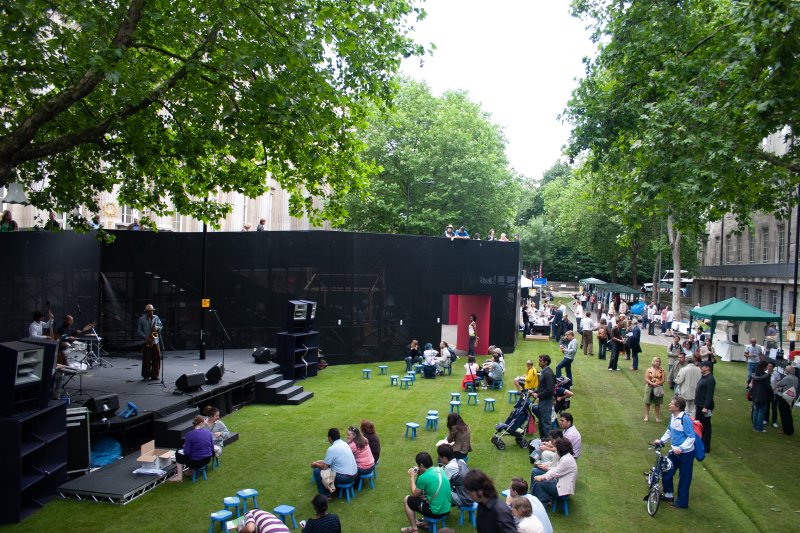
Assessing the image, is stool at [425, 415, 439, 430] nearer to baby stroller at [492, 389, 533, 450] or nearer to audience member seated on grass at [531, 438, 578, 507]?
baby stroller at [492, 389, 533, 450]

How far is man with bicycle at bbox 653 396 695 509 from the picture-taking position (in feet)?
29.3

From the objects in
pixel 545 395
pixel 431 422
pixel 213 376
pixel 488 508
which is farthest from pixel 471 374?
pixel 488 508

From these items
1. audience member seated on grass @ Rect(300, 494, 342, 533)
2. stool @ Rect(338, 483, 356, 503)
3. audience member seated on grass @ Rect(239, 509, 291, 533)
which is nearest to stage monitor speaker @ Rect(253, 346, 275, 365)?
stool @ Rect(338, 483, 356, 503)

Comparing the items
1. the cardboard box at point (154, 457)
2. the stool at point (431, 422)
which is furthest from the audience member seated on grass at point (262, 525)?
the stool at point (431, 422)

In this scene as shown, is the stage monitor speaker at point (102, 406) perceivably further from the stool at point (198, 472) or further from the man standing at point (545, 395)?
the man standing at point (545, 395)

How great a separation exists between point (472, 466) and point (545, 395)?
204 centimetres

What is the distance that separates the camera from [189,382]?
12.8m

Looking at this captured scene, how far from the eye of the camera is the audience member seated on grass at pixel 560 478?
337 inches

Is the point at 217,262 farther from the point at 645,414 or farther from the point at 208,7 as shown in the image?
the point at 645,414

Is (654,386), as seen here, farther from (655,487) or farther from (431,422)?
(655,487)

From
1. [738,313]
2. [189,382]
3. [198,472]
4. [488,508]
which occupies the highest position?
[738,313]

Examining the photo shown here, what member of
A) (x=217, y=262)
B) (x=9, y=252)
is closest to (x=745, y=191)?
(x=217, y=262)

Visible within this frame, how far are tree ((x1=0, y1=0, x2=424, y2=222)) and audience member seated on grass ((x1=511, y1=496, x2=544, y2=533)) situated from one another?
8.07 m

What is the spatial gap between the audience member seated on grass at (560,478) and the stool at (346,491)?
2806mm
